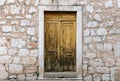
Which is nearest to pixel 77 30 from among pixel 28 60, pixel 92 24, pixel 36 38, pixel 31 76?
pixel 92 24

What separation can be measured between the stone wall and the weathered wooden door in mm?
350

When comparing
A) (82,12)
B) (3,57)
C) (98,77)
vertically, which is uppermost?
(82,12)

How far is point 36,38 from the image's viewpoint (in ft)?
26.2

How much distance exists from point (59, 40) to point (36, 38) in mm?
626

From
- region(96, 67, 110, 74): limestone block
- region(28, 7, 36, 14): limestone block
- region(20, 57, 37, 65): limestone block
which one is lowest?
region(96, 67, 110, 74): limestone block

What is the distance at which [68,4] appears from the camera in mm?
7977

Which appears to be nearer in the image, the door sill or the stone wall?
the stone wall

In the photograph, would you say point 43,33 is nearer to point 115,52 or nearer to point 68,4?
point 68,4

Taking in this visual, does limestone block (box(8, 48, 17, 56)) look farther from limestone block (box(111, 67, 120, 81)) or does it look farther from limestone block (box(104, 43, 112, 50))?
limestone block (box(111, 67, 120, 81))

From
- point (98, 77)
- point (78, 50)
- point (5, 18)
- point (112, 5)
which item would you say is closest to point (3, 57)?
point (5, 18)

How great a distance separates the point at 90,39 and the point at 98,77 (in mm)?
978

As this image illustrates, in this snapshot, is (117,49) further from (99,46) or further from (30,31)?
(30,31)

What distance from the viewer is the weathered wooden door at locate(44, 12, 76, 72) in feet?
26.9

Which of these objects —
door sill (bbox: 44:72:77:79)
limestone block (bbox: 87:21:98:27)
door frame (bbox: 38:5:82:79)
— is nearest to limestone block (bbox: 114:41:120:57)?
limestone block (bbox: 87:21:98:27)
